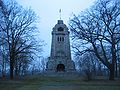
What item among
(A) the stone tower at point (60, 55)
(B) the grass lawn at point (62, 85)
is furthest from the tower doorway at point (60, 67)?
(B) the grass lawn at point (62, 85)

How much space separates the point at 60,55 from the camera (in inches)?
2270

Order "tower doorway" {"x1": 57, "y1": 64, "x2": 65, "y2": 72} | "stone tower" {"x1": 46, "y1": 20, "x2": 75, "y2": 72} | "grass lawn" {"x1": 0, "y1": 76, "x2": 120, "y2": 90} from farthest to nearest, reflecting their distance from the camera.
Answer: "tower doorway" {"x1": 57, "y1": 64, "x2": 65, "y2": 72}, "stone tower" {"x1": 46, "y1": 20, "x2": 75, "y2": 72}, "grass lawn" {"x1": 0, "y1": 76, "x2": 120, "y2": 90}

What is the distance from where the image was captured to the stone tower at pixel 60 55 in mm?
57125

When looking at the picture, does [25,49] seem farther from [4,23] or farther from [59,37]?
[59,37]

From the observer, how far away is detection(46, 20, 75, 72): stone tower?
5712 cm

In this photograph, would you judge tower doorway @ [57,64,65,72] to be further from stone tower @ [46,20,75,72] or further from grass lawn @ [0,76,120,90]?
grass lawn @ [0,76,120,90]

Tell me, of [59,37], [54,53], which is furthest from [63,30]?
[54,53]

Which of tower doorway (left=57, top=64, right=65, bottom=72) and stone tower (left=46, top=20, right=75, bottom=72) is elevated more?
stone tower (left=46, top=20, right=75, bottom=72)

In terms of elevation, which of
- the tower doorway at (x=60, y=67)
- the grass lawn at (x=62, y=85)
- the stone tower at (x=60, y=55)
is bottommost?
the grass lawn at (x=62, y=85)

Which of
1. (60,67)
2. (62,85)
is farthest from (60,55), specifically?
(62,85)

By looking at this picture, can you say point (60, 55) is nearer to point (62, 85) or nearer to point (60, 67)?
point (60, 67)

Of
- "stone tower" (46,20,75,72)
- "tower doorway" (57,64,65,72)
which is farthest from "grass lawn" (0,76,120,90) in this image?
"tower doorway" (57,64,65,72)

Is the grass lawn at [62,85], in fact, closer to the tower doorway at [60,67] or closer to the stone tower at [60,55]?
the stone tower at [60,55]

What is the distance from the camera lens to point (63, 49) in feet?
191
